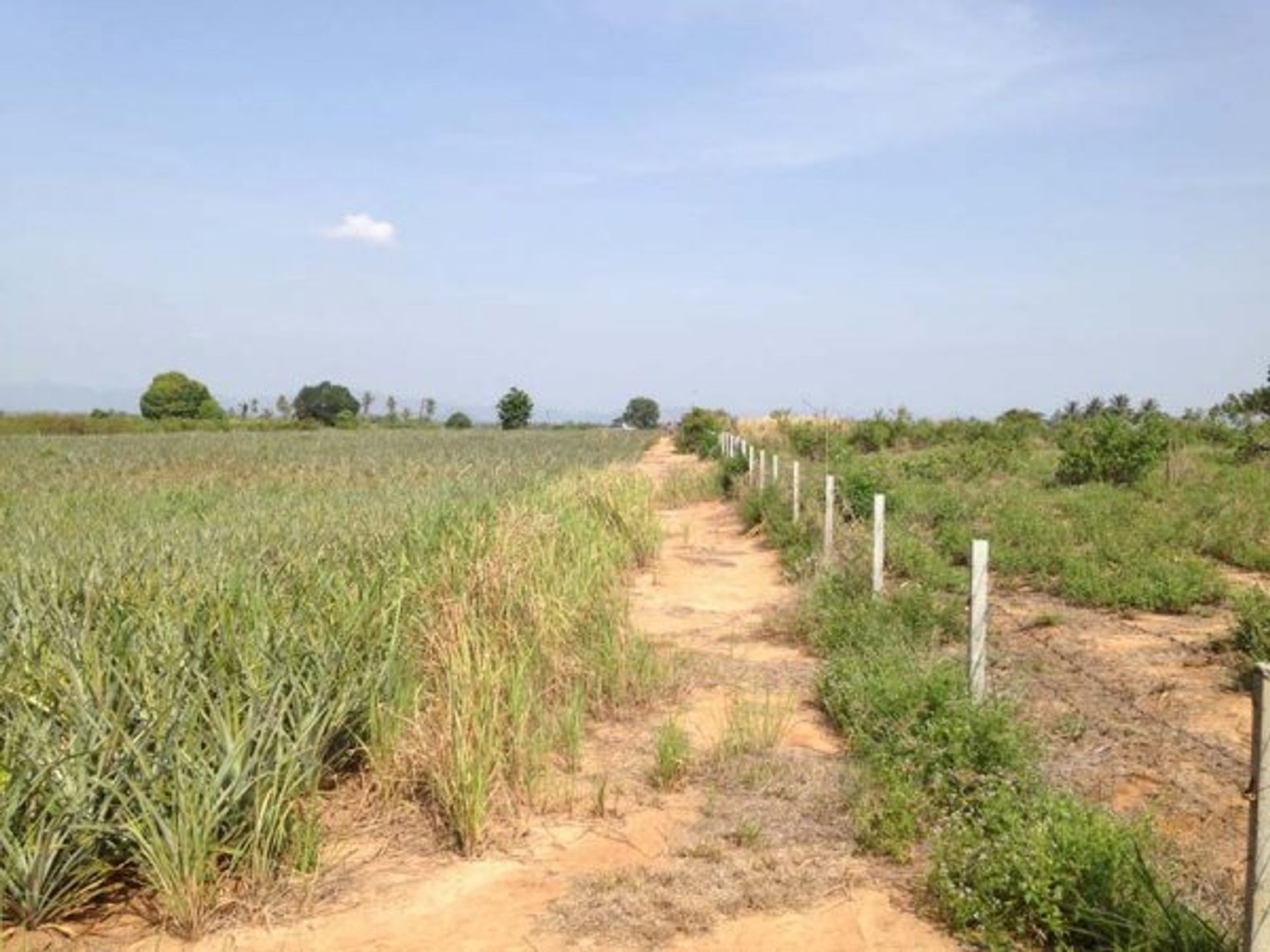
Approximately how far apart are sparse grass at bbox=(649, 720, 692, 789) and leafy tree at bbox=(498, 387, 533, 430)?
7987 centimetres

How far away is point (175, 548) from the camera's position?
20.2ft

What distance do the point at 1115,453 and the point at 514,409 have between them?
73.0 metres

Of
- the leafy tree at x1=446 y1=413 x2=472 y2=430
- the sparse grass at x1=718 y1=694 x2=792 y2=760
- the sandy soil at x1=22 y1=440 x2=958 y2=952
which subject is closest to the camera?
the sandy soil at x1=22 y1=440 x2=958 y2=952

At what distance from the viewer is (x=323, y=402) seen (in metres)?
99.4

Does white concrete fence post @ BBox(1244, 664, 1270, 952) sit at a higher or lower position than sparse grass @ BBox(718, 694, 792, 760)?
higher

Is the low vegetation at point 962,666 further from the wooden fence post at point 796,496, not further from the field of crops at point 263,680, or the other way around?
the field of crops at point 263,680

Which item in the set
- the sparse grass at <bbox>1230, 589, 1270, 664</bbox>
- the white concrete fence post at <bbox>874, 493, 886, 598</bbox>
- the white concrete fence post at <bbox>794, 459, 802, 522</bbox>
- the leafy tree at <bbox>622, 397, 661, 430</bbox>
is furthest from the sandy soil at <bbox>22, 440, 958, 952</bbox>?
the leafy tree at <bbox>622, 397, 661, 430</bbox>

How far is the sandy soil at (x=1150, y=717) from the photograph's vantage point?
399 cm

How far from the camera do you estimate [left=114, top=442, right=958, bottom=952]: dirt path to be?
11.4 ft

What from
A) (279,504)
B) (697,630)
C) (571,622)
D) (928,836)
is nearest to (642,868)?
(928,836)

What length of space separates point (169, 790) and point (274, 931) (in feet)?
2.32

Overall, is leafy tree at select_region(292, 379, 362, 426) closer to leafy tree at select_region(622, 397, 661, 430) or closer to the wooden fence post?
leafy tree at select_region(622, 397, 661, 430)

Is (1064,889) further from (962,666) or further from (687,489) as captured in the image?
(687,489)

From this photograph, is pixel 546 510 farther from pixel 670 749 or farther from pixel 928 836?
pixel 928 836
